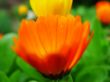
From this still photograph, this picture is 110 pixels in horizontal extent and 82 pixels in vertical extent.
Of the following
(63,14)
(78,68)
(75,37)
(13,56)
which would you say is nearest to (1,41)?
(13,56)

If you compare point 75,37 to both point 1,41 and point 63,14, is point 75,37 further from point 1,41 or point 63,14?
point 1,41

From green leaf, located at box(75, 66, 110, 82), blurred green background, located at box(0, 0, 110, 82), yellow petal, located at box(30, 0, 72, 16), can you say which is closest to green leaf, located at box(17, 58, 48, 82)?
blurred green background, located at box(0, 0, 110, 82)

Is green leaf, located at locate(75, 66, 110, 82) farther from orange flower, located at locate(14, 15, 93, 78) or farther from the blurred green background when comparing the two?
orange flower, located at locate(14, 15, 93, 78)

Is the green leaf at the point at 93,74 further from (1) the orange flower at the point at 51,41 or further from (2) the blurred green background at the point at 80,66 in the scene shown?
(1) the orange flower at the point at 51,41

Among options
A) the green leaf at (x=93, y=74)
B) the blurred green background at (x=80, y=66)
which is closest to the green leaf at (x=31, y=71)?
the blurred green background at (x=80, y=66)

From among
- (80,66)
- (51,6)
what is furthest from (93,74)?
(51,6)

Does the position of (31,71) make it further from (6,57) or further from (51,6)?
(51,6)
